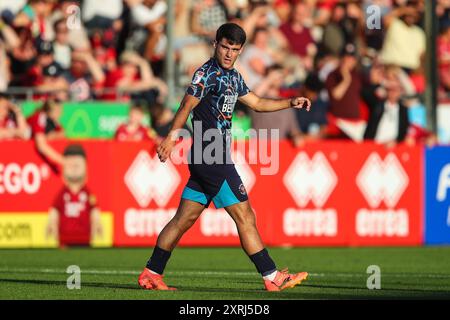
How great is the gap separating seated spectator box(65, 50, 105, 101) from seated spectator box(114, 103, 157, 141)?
1823mm

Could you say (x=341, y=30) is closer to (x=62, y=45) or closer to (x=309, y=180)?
(x=309, y=180)

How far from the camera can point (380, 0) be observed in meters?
24.4

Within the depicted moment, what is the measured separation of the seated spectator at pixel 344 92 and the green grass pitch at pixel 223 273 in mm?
2812

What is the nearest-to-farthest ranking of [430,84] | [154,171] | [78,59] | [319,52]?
1. [154,171]
2. [430,84]
3. [78,59]
4. [319,52]

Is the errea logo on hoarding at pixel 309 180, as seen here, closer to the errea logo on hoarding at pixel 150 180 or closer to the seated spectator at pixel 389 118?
the seated spectator at pixel 389 118

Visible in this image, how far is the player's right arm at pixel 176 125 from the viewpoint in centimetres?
1069

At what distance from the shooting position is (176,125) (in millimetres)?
10812

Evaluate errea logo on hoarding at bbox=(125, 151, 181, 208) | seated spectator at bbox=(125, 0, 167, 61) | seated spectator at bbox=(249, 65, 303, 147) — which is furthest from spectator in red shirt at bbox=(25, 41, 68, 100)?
seated spectator at bbox=(249, 65, 303, 147)

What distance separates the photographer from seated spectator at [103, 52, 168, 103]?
Answer: 2077 cm

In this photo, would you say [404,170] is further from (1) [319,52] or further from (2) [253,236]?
(2) [253,236]

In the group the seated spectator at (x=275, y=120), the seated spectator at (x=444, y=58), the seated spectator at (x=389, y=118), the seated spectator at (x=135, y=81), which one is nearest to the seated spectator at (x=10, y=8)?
the seated spectator at (x=135, y=81)

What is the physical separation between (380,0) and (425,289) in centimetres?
1331

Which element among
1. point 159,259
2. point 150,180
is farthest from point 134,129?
point 159,259

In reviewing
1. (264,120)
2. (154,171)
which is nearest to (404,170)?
(264,120)
